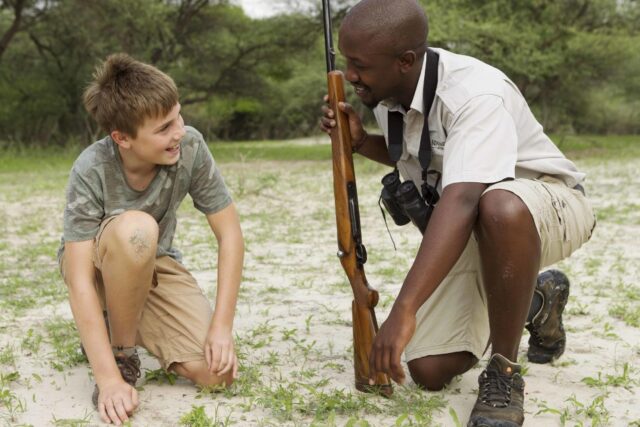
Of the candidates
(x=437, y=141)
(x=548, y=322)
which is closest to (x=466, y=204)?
(x=437, y=141)

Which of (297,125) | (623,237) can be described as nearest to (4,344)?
(623,237)

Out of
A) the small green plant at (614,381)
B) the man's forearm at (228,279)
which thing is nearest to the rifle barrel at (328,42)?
the man's forearm at (228,279)

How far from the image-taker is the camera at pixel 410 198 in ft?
10.1

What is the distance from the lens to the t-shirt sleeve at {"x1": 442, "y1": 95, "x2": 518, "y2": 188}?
2.61m

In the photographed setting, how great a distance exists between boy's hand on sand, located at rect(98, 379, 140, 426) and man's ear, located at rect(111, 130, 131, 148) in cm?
85

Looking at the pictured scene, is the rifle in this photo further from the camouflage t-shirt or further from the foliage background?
the foliage background

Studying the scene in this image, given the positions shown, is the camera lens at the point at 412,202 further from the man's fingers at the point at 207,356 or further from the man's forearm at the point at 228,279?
the man's fingers at the point at 207,356

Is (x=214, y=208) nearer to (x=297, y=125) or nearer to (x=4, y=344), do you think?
(x=4, y=344)

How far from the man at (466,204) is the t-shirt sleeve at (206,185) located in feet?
1.57

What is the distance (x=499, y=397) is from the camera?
8.88ft

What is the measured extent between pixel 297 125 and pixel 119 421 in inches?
1314

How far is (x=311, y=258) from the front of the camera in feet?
19.5

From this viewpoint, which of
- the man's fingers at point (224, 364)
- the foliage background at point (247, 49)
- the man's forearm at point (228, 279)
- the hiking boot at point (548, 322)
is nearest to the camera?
the man's fingers at point (224, 364)

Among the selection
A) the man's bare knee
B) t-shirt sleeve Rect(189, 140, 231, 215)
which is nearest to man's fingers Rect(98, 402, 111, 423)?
t-shirt sleeve Rect(189, 140, 231, 215)
